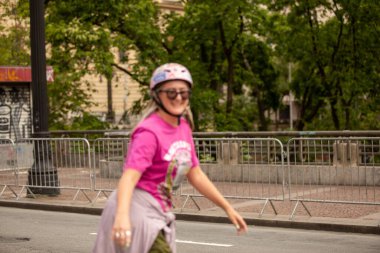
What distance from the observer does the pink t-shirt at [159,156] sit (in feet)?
15.7

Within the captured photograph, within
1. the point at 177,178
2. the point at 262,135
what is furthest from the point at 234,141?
the point at 177,178

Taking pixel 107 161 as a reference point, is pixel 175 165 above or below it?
above

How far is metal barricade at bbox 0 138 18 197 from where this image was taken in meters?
16.6

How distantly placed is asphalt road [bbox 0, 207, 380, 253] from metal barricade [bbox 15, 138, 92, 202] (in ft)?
6.88

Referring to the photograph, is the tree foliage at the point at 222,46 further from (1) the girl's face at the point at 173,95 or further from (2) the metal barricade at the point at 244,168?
(1) the girl's face at the point at 173,95

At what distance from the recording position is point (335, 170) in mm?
13078

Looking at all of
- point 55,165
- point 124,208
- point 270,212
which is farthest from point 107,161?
point 124,208

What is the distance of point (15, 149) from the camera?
1667 cm

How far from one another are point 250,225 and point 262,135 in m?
6.14

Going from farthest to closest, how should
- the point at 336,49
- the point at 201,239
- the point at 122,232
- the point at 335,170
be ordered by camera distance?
the point at 336,49
the point at 335,170
the point at 201,239
the point at 122,232

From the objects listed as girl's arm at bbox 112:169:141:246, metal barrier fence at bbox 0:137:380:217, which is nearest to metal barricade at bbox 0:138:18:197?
metal barrier fence at bbox 0:137:380:217

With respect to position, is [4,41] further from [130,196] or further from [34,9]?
[130,196]

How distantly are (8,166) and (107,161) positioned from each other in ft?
7.79

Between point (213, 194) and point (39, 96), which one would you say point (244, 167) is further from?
point (213, 194)
